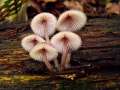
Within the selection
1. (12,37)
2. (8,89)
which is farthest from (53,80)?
(12,37)

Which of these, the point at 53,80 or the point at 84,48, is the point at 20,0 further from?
the point at 53,80

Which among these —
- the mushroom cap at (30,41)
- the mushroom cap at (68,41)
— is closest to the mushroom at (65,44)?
the mushroom cap at (68,41)

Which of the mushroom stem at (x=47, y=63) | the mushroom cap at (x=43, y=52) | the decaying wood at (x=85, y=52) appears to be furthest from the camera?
the decaying wood at (x=85, y=52)

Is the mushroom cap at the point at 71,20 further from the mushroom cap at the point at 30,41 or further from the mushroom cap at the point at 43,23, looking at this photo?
the mushroom cap at the point at 30,41

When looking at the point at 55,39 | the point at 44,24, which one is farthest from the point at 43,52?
the point at 44,24

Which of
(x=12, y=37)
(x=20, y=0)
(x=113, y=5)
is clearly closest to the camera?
(x=12, y=37)

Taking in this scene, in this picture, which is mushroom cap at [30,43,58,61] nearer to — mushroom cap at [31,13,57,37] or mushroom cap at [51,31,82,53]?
mushroom cap at [51,31,82,53]

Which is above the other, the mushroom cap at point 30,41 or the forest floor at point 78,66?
the mushroom cap at point 30,41
